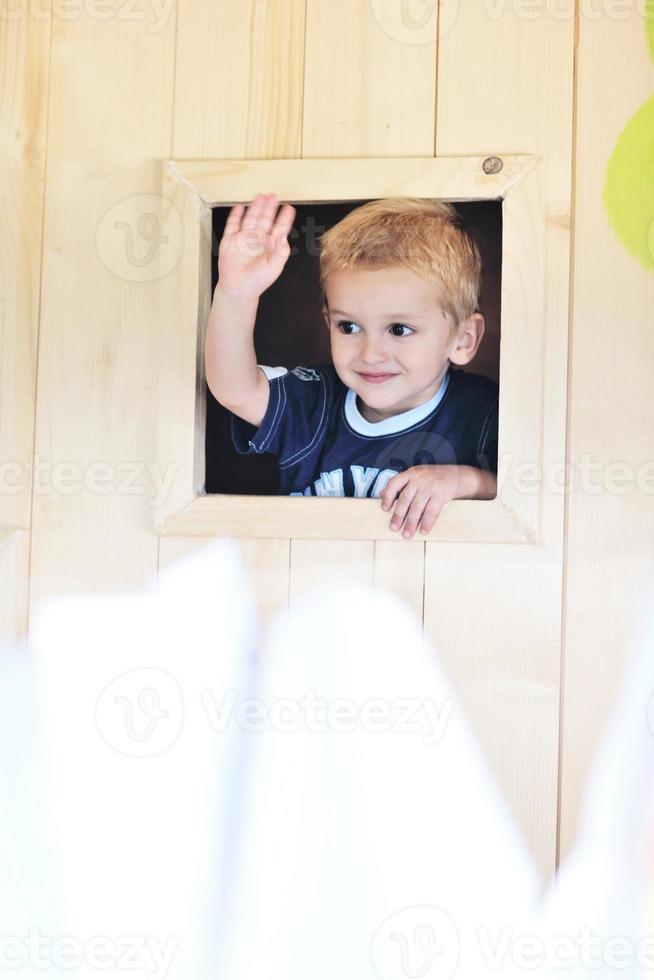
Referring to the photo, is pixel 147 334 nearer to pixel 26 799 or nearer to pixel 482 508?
pixel 482 508

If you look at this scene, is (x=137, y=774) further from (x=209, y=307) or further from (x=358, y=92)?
(x=358, y=92)

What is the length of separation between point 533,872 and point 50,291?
84 centimetres

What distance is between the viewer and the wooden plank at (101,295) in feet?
3.90

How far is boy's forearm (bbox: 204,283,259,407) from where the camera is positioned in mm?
1153

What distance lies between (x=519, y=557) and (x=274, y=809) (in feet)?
1.25

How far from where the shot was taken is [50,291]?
3.98ft

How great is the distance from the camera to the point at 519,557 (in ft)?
3.67
